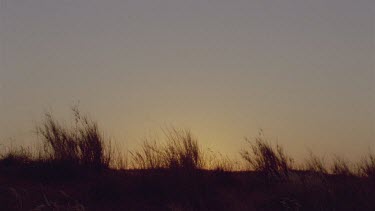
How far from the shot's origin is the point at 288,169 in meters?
11.4

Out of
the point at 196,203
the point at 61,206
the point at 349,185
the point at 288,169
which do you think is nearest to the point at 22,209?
the point at 61,206

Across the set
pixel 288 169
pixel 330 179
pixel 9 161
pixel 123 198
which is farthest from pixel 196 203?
pixel 9 161

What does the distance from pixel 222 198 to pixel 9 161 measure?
18.2ft

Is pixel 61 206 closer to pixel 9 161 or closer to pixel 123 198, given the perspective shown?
pixel 123 198

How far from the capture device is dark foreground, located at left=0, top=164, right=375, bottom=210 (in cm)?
785

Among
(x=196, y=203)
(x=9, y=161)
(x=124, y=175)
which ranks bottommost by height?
(x=196, y=203)

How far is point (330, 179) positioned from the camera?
32.0 ft

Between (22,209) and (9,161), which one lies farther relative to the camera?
(9,161)

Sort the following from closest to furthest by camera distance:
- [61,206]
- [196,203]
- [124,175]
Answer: [61,206] < [196,203] < [124,175]

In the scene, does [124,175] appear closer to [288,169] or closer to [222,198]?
[222,198]

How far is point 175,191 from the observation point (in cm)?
866

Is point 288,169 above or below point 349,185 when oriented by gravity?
above

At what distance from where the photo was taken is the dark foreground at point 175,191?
25.7 ft

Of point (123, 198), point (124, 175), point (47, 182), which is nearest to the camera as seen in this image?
point (123, 198)
